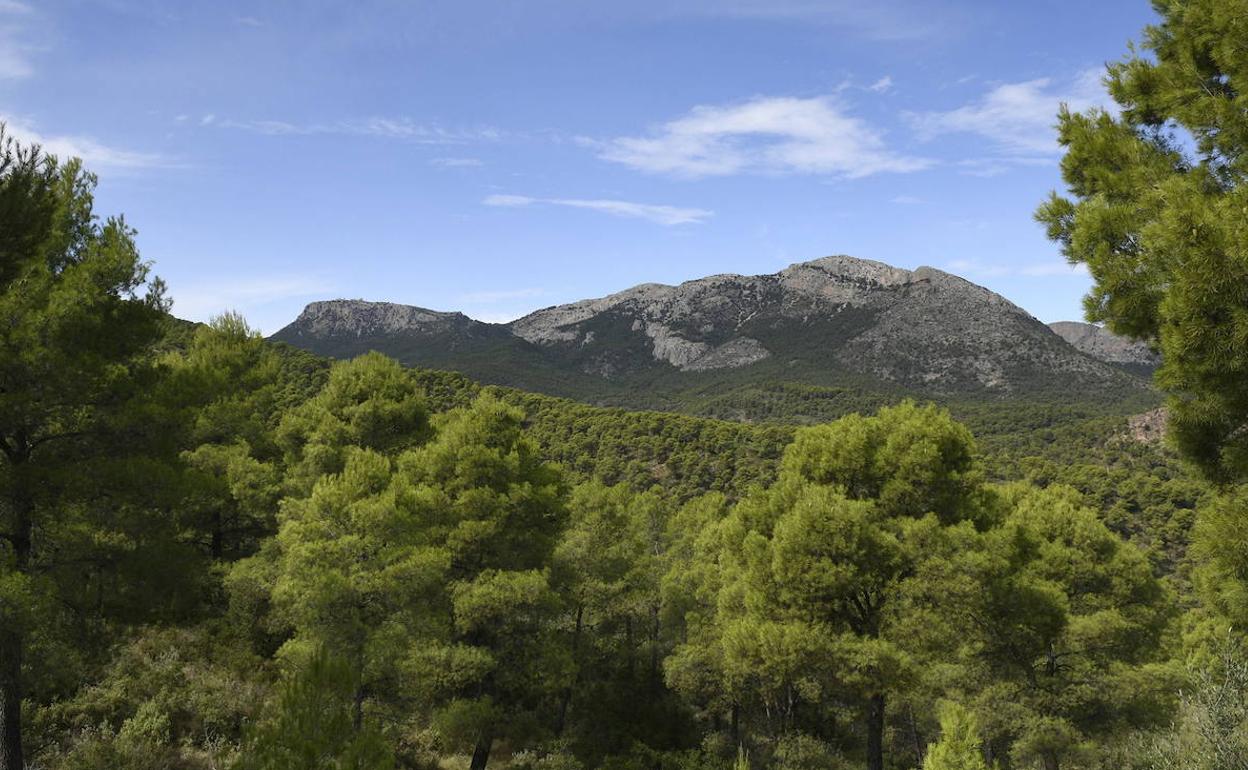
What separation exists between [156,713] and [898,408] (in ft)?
59.8

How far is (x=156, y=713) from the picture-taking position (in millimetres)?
13898

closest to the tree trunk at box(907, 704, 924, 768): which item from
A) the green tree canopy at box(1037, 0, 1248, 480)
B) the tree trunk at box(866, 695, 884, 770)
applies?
the tree trunk at box(866, 695, 884, 770)

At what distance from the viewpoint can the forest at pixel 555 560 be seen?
274 inches

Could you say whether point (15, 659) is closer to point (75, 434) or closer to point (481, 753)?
point (75, 434)

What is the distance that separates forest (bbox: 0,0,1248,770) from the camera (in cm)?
697

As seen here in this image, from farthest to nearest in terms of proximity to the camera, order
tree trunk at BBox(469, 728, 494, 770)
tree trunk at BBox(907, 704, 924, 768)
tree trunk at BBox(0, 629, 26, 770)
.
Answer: tree trunk at BBox(907, 704, 924, 768), tree trunk at BBox(469, 728, 494, 770), tree trunk at BBox(0, 629, 26, 770)

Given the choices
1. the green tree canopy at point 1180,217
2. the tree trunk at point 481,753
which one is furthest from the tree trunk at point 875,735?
the green tree canopy at point 1180,217

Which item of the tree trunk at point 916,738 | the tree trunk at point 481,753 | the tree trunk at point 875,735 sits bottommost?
the tree trunk at point 916,738

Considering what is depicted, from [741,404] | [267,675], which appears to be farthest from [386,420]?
[741,404]

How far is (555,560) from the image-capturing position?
20.5 meters

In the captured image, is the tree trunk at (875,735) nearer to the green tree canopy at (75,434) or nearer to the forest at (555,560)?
the forest at (555,560)

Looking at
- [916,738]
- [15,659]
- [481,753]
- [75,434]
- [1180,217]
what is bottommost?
[916,738]

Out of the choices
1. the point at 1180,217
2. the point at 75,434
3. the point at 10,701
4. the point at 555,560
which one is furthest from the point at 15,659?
the point at 1180,217

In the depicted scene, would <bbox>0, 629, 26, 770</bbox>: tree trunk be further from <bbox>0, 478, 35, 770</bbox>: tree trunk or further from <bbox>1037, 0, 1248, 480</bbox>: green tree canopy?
<bbox>1037, 0, 1248, 480</bbox>: green tree canopy
